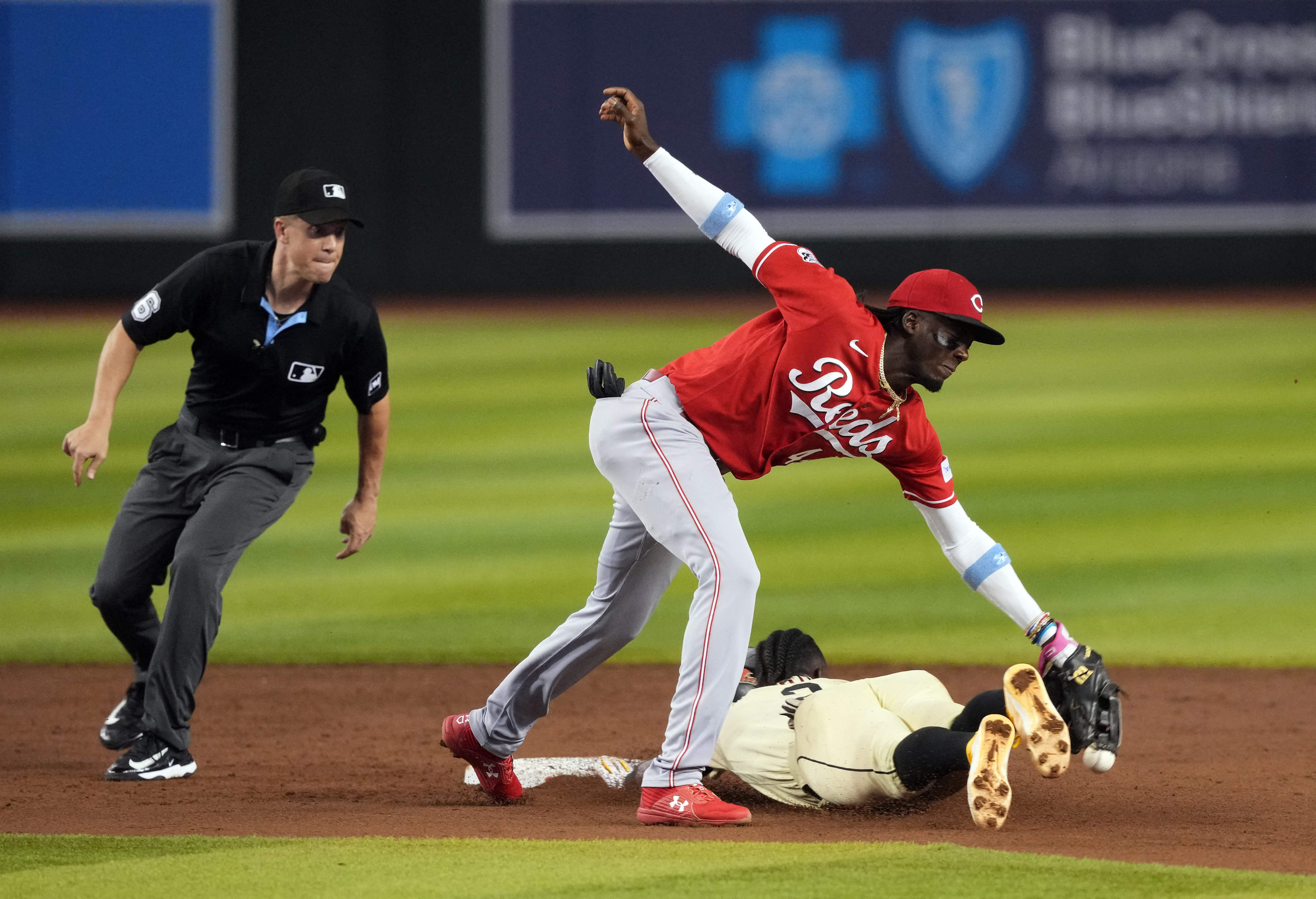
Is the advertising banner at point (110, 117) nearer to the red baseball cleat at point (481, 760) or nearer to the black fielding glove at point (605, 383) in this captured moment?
the red baseball cleat at point (481, 760)

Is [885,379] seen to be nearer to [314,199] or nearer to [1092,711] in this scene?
[1092,711]

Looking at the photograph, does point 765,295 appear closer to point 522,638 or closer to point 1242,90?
point 1242,90

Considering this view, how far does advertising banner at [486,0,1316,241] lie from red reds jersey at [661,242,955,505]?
45.3 feet

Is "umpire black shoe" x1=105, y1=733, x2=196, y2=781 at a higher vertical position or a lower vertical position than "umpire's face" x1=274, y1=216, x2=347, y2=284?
lower

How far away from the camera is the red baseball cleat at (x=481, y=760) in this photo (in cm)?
485

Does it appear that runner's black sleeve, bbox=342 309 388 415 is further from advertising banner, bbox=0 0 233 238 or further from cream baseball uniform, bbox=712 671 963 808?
advertising banner, bbox=0 0 233 238

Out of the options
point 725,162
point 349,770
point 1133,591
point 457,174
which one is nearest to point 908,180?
point 725,162

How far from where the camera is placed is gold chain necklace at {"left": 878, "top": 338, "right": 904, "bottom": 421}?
172 inches

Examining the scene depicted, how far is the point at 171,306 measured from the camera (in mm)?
5117

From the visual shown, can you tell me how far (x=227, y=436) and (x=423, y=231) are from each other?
45.2ft

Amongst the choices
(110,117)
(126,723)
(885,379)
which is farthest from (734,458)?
(110,117)

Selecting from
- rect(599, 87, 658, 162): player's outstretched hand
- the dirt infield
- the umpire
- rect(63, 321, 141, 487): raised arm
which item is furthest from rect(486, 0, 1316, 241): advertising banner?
rect(599, 87, 658, 162): player's outstretched hand

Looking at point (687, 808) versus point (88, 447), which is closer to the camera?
point (687, 808)

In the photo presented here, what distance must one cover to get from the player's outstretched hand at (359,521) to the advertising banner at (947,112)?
1307 centimetres
